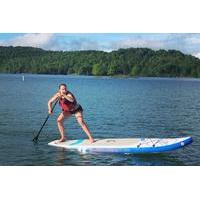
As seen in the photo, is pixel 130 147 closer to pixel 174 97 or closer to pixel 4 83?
pixel 4 83

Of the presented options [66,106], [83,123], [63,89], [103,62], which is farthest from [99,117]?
[63,89]

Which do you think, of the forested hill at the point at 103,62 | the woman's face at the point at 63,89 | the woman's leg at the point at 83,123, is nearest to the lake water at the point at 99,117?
the forested hill at the point at 103,62

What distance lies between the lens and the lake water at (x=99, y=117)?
62.3 feet

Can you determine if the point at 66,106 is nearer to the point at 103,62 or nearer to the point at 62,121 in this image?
the point at 62,121

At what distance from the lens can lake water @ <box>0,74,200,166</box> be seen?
19000mm

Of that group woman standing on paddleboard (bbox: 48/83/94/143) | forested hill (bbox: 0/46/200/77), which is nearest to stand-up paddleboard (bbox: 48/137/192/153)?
woman standing on paddleboard (bbox: 48/83/94/143)

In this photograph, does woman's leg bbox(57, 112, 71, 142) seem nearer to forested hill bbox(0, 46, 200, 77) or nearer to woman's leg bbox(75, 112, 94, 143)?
woman's leg bbox(75, 112, 94, 143)

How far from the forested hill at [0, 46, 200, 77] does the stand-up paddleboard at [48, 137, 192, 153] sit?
370 centimetres

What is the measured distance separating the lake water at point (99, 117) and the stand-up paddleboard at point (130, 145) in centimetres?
24

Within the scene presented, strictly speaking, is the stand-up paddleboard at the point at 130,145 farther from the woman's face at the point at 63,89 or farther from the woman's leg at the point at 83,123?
the woman's face at the point at 63,89

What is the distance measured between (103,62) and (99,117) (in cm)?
222

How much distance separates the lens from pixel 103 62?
22641mm

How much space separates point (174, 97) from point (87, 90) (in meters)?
7.93
